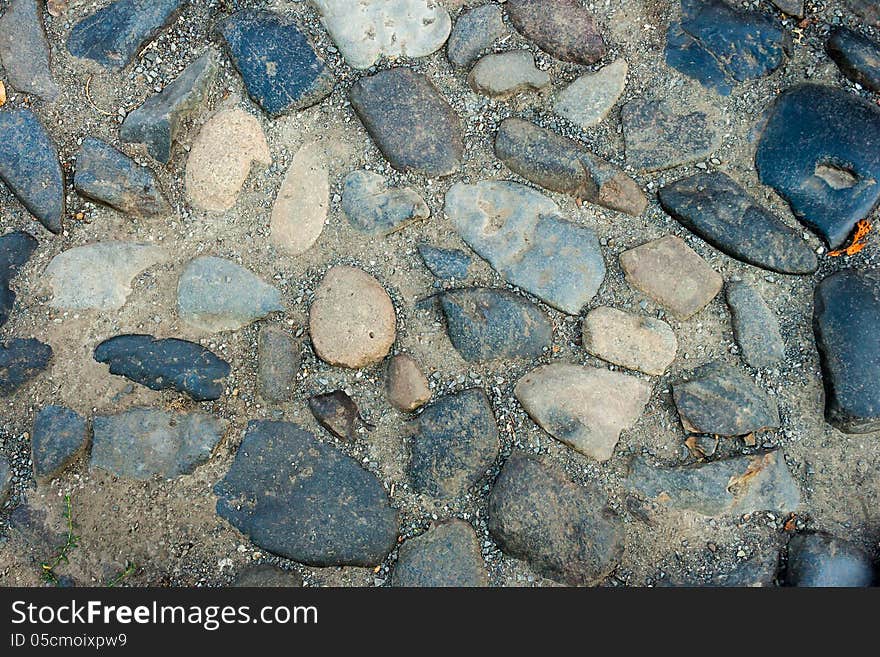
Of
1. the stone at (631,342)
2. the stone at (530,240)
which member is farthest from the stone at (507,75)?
the stone at (631,342)

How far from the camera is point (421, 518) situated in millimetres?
2213

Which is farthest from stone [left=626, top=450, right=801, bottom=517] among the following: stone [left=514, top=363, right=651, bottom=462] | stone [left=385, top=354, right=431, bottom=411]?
stone [left=385, top=354, right=431, bottom=411]

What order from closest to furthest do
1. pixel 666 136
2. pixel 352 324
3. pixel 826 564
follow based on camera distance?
pixel 826 564
pixel 352 324
pixel 666 136

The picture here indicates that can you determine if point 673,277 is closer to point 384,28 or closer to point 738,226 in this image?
point 738,226

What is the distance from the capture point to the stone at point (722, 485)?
2.17 metres

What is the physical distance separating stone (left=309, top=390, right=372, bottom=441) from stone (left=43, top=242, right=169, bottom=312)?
2.18 ft

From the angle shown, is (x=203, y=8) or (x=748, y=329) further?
(x=203, y=8)

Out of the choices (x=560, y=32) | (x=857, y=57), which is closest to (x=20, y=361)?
(x=560, y=32)

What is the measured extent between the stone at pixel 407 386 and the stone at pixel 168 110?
99 centimetres

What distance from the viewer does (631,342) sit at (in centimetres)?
224

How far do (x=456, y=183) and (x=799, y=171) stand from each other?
3.37ft

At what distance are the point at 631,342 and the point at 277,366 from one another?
A: 104cm

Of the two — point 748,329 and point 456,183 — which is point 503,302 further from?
point 748,329

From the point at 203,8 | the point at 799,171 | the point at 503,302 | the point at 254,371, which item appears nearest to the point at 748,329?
the point at 799,171
